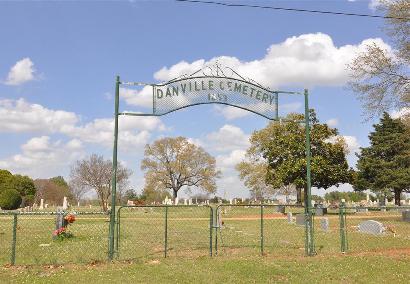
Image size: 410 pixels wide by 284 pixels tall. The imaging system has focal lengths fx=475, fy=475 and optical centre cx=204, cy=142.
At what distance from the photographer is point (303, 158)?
42000 millimetres

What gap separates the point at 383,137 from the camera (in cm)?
5500

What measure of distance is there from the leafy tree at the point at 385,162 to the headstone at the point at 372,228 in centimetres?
3133

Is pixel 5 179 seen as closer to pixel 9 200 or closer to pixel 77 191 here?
pixel 77 191

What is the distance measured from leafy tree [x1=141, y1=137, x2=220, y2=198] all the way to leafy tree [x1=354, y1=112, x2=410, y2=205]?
27791 millimetres

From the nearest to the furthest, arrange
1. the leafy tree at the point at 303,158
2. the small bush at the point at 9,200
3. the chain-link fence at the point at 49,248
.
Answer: the chain-link fence at the point at 49,248, the leafy tree at the point at 303,158, the small bush at the point at 9,200

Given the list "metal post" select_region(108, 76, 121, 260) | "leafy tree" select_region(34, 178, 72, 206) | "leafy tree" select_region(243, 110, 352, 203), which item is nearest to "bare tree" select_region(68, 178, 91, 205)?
"leafy tree" select_region(34, 178, 72, 206)

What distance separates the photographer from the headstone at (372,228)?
20.3 meters

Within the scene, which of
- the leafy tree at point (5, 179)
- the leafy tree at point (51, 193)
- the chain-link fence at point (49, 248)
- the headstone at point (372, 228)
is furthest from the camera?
the leafy tree at point (51, 193)

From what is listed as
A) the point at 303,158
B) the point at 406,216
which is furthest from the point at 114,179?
the point at 303,158

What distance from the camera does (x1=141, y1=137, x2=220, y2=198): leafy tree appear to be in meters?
76.6

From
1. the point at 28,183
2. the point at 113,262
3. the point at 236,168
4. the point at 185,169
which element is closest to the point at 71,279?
the point at 113,262

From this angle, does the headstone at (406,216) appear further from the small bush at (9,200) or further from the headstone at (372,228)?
the small bush at (9,200)

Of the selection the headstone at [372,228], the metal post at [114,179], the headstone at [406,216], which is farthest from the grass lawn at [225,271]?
the headstone at [406,216]

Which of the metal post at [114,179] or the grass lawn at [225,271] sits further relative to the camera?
the metal post at [114,179]
